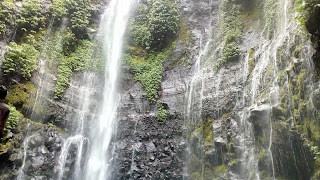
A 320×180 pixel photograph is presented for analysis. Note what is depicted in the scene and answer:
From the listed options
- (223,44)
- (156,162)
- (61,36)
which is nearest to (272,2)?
(223,44)

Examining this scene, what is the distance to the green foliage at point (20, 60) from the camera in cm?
1033

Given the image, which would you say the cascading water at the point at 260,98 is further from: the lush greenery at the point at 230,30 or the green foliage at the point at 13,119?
the green foliage at the point at 13,119

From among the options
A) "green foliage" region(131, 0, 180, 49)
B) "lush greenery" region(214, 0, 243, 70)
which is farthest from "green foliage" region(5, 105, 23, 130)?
"lush greenery" region(214, 0, 243, 70)

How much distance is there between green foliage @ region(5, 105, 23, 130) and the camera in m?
9.19

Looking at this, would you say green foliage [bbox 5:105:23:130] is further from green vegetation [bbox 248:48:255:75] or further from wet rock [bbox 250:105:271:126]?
green vegetation [bbox 248:48:255:75]

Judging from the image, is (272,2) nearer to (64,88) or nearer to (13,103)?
(64,88)

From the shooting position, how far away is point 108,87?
42.2 feet

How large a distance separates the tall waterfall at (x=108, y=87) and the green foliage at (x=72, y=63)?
40.0 inches

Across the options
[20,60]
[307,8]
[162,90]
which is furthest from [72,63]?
[307,8]

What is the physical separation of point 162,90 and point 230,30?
4.41 m

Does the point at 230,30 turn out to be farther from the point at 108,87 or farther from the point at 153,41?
the point at 108,87

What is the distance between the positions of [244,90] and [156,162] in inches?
187

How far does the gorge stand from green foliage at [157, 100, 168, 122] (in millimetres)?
71

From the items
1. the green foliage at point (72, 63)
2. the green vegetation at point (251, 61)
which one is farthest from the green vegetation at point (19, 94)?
the green vegetation at point (251, 61)
